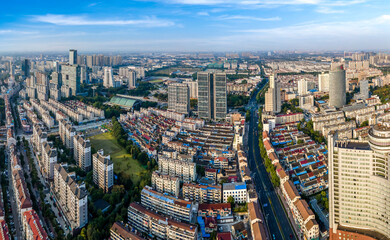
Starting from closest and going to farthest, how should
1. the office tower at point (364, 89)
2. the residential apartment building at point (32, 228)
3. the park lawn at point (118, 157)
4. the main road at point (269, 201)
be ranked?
the residential apartment building at point (32, 228)
the main road at point (269, 201)
the park lawn at point (118, 157)
the office tower at point (364, 89)

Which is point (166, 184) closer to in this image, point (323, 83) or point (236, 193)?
point (236, 193)

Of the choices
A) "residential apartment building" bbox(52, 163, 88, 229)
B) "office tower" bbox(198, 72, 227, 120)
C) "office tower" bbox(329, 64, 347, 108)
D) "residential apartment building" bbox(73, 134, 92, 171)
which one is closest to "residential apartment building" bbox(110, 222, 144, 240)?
"residential apartment building" bbox(52, 163, 88, 229)

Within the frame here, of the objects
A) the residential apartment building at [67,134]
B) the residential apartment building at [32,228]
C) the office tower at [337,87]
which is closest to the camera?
the residential apartment building at [32,228]

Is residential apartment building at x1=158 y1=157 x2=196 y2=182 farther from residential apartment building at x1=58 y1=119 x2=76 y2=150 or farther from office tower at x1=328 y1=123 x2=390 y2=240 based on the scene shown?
office tower at x1=328 y1=123 x2=390 y2=240

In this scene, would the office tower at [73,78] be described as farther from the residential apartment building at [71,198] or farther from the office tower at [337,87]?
the office tower at [337,87]

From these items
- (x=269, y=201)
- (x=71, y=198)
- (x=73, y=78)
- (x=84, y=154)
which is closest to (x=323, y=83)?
(x=269, y=201)

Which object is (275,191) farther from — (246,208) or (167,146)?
(167,146)

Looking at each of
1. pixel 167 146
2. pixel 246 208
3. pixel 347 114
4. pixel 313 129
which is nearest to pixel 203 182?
pixel 246 208

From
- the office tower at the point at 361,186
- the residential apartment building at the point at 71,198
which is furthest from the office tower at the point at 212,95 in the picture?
the office tower at the point at 361,186

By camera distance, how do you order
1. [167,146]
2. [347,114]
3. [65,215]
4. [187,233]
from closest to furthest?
[187,233] → [65,215] → [167,146] → [347,114]
